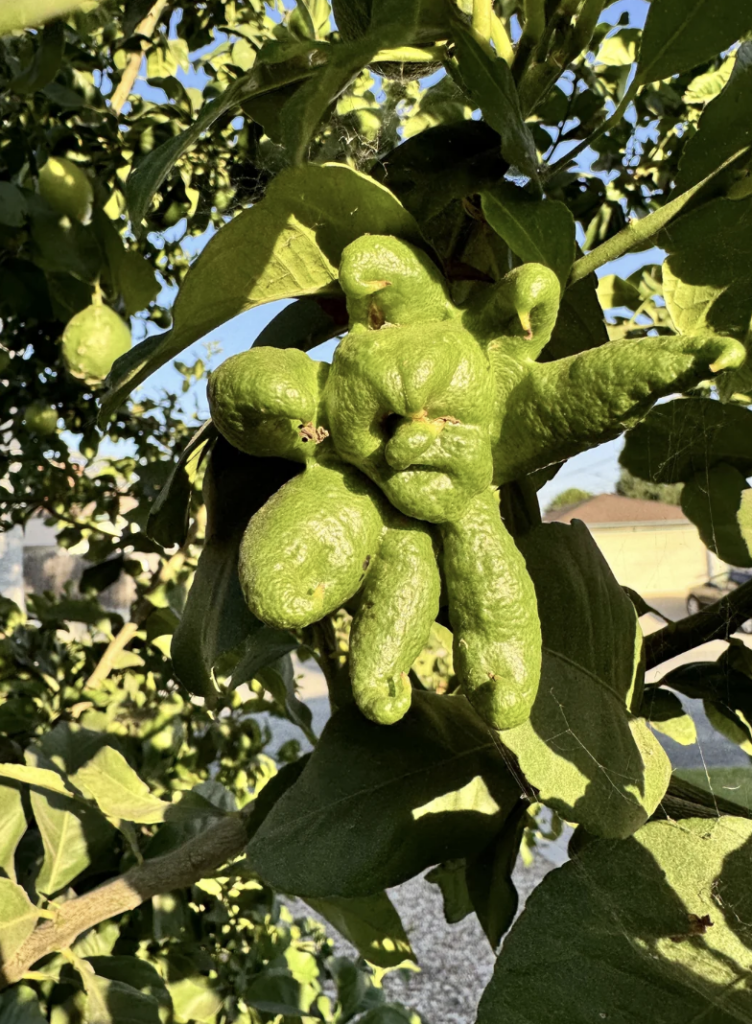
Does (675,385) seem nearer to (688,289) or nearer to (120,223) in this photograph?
(688,289)

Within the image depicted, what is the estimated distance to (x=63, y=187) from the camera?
2.99 ft

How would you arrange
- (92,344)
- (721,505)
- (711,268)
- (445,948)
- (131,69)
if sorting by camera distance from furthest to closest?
1. (445,948)
2. (131,69)
3. (92,344)
4. (721,505)
5. (711,268)

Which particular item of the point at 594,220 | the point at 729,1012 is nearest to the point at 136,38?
the point at 594,220

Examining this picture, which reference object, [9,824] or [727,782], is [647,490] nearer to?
[727,782]

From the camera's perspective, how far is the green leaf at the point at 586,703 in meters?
0.37

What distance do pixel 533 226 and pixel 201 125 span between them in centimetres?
13

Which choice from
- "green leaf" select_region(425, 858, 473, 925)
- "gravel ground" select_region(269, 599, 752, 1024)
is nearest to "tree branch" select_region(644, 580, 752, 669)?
"green leaf" select_region(425, 858, 473, 925)

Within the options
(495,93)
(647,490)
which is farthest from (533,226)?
(647,490)

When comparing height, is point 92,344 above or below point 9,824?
above

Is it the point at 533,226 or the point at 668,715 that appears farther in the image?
the point at 668,715

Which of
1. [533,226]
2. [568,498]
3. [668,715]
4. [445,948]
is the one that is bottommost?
[445,948]

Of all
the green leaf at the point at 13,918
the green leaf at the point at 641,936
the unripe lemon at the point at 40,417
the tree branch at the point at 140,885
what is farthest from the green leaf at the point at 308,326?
the unripe lemon at the point at 40,417

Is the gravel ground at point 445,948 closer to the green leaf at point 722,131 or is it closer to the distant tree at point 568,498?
the distant tree at point 568,498

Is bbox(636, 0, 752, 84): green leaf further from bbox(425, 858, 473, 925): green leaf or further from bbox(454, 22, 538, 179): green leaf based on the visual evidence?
bbox(425, 858, 473, 925): green leaf
